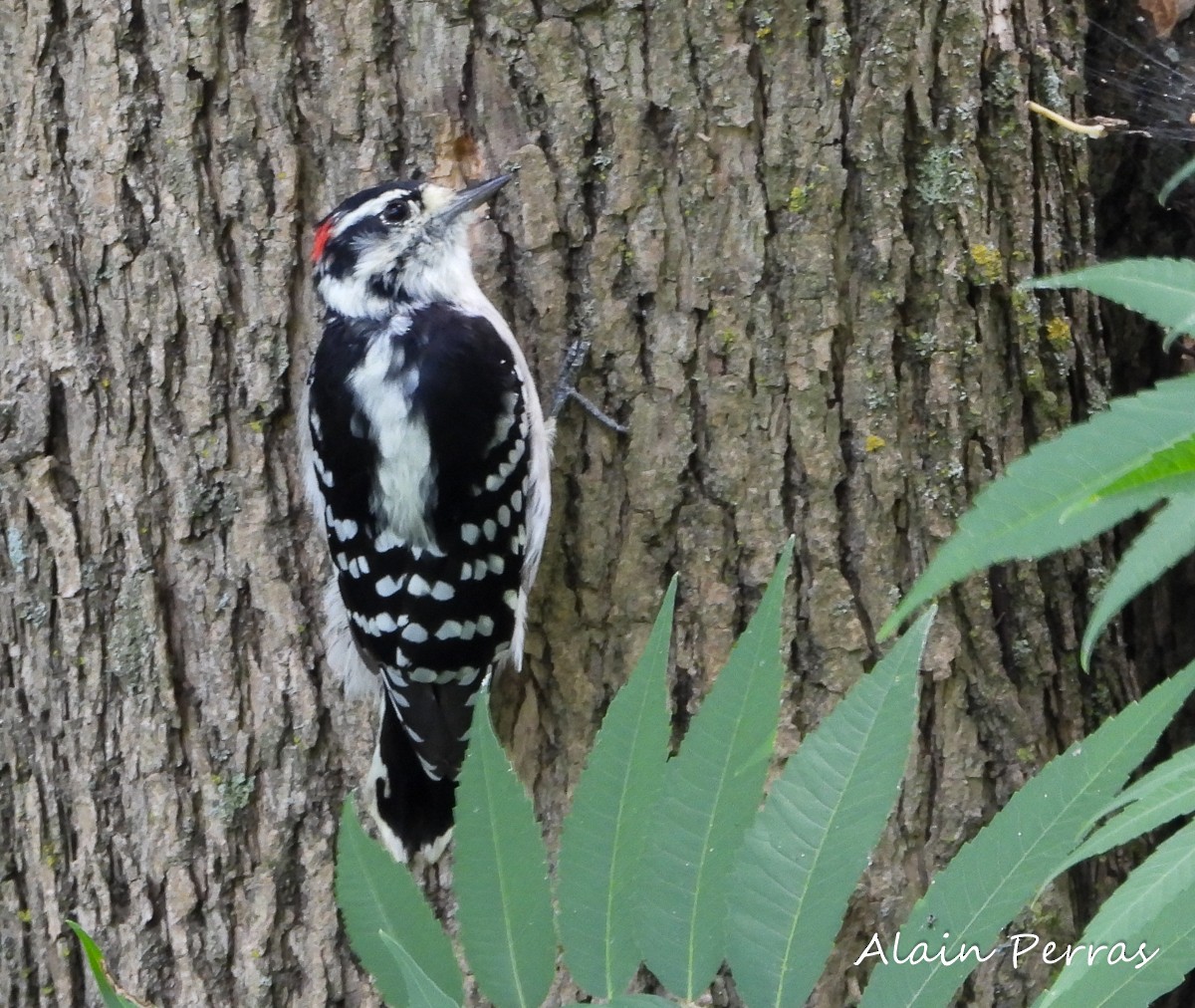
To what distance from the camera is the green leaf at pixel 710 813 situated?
0.85 meters

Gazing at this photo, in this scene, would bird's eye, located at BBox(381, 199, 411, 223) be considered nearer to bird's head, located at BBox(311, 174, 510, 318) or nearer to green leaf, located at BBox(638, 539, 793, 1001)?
bird's head, located at BBox(311, 174, 510, 318)

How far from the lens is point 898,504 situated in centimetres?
219

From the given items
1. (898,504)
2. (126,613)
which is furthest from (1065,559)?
(126,613)

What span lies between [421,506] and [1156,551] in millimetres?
1778

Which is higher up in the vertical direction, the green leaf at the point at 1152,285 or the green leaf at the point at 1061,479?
the green leaf at the point at 1152,285

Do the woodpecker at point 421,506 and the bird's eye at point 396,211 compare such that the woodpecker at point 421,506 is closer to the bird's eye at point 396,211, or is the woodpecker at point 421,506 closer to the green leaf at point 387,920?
the bird's eye at point 396,211

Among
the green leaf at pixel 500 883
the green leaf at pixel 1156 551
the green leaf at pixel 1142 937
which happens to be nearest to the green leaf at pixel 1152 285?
the green leaf at pixel 1156 551

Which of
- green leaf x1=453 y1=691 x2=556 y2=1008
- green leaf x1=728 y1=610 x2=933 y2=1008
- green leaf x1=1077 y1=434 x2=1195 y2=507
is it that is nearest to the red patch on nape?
green leaf x1=453 y1=691 x2=556 y2=1008

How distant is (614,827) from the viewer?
86 centimetres

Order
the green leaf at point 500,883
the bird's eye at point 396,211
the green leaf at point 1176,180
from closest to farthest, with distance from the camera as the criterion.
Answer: the green leaf at point 500,883, the green leaf at point 1176,180, the bird's eye at point 396,211

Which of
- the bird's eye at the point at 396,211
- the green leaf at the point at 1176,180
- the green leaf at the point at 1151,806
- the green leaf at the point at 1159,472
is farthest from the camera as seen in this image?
the bird's eye at the point at 396,211

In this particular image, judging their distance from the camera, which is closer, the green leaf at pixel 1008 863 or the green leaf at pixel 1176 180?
the green leaf at pixel 1008 863

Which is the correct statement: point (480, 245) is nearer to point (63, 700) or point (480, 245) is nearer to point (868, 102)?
point (868, 102)

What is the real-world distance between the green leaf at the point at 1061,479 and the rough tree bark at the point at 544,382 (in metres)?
1.48
